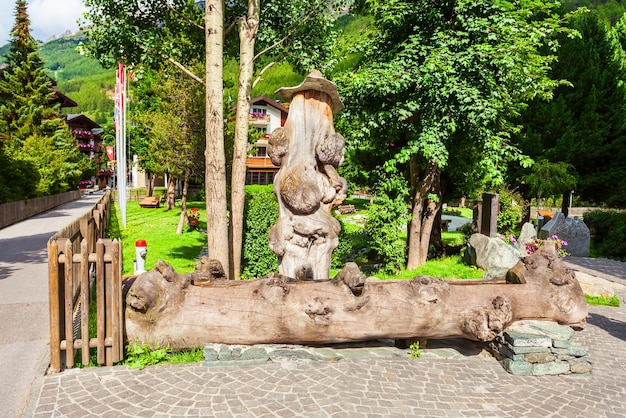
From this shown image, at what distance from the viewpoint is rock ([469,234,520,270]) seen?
11.9 m

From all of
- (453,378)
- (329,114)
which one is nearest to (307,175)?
(329,114)

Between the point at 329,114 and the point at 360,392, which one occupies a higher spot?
the point at 329,114

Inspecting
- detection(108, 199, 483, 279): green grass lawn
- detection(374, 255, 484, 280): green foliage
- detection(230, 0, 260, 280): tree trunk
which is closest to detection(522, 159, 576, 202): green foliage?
detection(108, 199, 483, 279): green grass lawn

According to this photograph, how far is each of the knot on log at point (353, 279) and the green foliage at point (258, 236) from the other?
4724 mm

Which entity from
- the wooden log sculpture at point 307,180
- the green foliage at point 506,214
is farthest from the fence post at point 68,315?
the green foliage at point 506,214

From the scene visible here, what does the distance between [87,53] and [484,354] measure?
35.7ft

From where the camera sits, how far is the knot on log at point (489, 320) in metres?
5.84

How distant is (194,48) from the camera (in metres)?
12.3

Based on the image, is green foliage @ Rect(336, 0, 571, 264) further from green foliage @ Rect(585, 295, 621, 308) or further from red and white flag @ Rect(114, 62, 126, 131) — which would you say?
red and white flag @ Rect(114, 62, 126, 131)

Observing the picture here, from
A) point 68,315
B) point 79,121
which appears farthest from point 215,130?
point 79,121

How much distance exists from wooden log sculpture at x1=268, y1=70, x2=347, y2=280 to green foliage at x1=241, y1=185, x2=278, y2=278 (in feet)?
11.4

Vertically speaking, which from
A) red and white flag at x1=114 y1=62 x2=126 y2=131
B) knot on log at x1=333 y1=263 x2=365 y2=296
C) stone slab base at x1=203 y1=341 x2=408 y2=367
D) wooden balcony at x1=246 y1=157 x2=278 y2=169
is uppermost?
red and white flag at x1=114 y1=62 x2=126 y2=131

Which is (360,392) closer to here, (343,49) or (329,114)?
(329,114)

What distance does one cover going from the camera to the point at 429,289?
20.0 ft
